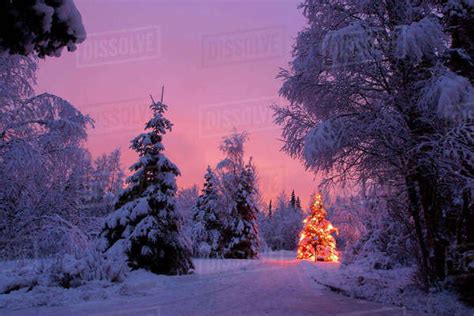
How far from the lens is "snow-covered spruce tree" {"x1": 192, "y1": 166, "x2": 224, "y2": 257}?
3219 centimetres

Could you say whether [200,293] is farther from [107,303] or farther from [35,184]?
[35,184]

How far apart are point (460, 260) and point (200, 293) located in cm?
625

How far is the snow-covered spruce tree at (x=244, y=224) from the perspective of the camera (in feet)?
107

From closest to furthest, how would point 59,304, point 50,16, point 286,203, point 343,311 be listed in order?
point 50,16 → point 343,311 → point 59,304 → point 286,203

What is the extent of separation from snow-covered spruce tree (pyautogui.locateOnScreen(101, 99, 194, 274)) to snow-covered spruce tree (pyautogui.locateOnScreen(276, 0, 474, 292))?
7717mm

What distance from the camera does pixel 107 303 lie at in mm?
8477

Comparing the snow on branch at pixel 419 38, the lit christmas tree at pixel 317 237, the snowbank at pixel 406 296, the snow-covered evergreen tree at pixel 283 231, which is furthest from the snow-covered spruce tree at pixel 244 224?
the snow-covered evergreen tree at pixel 283 231

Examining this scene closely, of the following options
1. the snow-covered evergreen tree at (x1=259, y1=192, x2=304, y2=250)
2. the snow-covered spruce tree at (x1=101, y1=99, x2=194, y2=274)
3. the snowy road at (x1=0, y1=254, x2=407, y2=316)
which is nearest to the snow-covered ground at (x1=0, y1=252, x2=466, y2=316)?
the snowy road at (x1=0, y1=254, x2=407, y2=316)

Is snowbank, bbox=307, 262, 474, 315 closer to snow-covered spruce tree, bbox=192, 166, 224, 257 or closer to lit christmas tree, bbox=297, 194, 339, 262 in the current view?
snow-covered spruce tree, bbox=192, 166, 224, 257

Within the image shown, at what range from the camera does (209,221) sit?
111 ft

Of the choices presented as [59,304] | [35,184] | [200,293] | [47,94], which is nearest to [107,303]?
[59,304]

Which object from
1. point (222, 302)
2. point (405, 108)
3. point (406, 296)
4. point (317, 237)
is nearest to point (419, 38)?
point (405, 108)

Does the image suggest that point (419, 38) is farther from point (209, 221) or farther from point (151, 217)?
Answer: point (209, 221)

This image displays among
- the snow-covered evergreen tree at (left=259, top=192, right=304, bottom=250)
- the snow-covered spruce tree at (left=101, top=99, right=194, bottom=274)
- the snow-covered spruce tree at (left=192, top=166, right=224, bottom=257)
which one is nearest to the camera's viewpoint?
the snow-covered spruce tree at (left=101, top=99, right=194, bottom=274)
